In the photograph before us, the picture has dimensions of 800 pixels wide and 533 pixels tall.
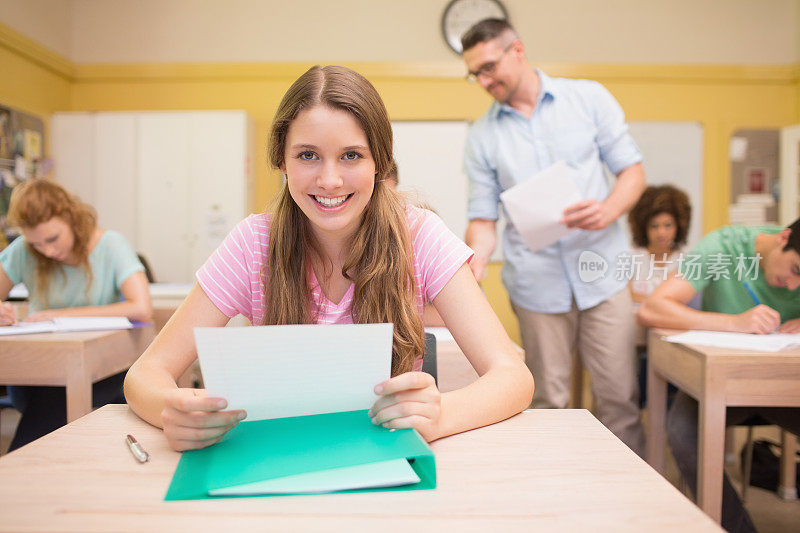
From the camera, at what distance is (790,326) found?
1.80 m

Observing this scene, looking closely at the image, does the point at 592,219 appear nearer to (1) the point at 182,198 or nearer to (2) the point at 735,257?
(2) the point at 735,257

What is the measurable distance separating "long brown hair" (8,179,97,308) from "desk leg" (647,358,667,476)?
1983mm

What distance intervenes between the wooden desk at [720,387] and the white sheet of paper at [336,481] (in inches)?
44.6

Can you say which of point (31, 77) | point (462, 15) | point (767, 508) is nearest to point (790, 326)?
point (767, 508)

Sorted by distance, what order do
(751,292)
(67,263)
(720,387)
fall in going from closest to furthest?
(720,387) < (751,292) < (67,263)

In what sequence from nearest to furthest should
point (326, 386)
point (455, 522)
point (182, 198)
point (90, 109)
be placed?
point (455, 522), point (326, 386), point (182, 198), point (90, 109)

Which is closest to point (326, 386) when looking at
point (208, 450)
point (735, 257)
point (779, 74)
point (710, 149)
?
point (208, 450)

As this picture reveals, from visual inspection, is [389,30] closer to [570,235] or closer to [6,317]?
[570,235]

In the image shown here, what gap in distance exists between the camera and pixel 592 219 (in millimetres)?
1978

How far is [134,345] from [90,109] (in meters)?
3.16

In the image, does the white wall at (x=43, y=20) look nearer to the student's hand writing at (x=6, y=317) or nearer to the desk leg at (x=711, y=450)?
the student's hand writing at (x=6, y=317)

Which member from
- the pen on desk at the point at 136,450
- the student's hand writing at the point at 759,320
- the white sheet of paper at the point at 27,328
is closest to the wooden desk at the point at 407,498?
the pen on desk at the point at 136,450

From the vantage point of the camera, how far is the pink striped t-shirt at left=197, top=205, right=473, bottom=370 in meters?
1.11

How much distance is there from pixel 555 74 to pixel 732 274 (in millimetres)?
2651
